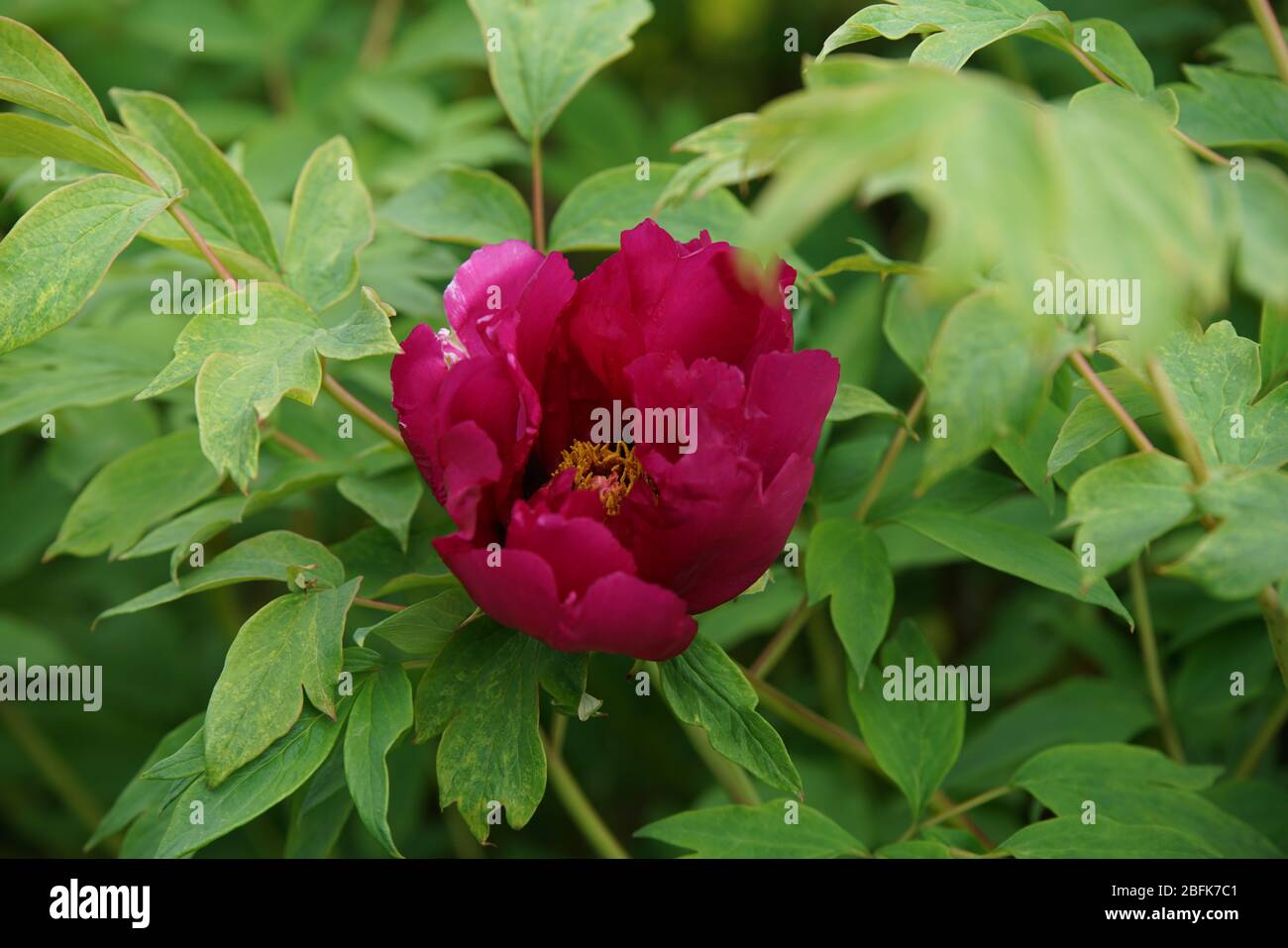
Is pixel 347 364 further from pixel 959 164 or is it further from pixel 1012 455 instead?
pixel 959 164

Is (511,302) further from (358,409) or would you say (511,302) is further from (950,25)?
(950,25)

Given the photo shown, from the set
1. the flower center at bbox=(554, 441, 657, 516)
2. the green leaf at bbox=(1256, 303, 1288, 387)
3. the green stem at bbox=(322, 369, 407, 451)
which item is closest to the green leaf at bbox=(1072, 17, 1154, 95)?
the green leaf at bbox=(1256, 303, 1288, 387)

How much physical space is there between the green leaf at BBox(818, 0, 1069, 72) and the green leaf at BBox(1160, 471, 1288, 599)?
0.25m

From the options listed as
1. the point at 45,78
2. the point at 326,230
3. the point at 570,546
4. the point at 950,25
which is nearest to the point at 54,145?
the point at 45,78

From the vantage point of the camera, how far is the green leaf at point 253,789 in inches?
22.6

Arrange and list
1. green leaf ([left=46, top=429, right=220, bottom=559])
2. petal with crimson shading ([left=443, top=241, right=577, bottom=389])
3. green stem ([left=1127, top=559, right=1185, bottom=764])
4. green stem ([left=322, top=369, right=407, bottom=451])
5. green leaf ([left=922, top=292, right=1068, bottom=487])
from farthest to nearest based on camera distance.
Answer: green stem ([left=1127, top=559, right=1185, bottom=764]), green leaf ([left=46, top=429, right=220, bottom=559]), green stem ([left=322, top=369, right=407, bottom=451]), petal with crimson shading ([left=443, top=241, right=577, bottom=389]), green leaf ([left=922, top=292, right=1068, bottom=487])

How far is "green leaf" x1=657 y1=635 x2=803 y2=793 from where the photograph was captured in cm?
60

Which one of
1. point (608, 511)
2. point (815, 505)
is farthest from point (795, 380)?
point (815, 505)

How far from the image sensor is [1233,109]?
786 mm

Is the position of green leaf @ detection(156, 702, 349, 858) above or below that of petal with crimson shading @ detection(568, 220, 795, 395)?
below

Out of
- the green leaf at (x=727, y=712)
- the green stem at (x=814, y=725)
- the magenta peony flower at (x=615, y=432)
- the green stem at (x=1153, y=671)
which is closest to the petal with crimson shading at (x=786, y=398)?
the magenta peony flower at (x=615, y=432)

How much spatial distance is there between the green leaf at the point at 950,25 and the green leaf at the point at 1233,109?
16 cm

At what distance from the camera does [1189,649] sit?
3.07 ft

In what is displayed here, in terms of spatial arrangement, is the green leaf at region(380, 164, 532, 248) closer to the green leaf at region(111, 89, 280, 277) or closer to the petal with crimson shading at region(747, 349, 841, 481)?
the green leaf at region(111, 89, 280, 277)
